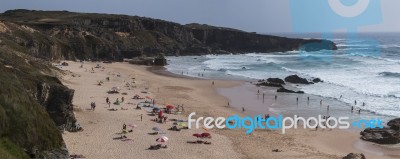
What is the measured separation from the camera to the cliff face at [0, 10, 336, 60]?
68250 mm

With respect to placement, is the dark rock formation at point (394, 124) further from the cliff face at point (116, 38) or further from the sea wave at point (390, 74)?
the cliff face at point (116, 38)

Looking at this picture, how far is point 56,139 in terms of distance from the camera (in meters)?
17.8

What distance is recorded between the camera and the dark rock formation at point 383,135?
27.9m

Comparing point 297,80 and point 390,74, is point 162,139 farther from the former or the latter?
point 390,74

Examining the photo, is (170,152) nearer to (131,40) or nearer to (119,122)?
(119,122)

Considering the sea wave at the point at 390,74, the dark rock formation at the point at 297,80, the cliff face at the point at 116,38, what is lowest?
the dark rock formation at the point at 297,80

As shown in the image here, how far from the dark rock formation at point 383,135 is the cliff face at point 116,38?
40.3m

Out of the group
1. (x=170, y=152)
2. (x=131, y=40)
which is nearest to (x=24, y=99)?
(x=170, y=152)

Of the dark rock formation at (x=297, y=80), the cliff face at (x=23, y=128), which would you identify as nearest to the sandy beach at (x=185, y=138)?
the cliff face at (x=23, y=128)

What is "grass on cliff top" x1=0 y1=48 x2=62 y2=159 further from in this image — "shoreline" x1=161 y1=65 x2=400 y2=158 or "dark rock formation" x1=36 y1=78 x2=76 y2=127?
"shoreline" x1=161 y1=65 x2=400 y2=158

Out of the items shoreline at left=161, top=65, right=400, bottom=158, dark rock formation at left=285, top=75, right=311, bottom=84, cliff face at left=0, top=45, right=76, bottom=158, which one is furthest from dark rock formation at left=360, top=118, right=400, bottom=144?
dark rock formation at left=285, top=75, right=311, bottom=84

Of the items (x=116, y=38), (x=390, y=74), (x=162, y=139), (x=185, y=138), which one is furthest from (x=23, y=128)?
(x=116, y=38)

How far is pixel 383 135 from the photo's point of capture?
28719 mm

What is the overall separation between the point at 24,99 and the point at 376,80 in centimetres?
5060
